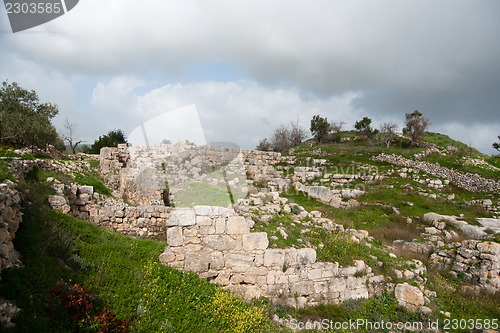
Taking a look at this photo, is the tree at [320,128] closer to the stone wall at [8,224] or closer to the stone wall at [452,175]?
the stone wall at [452,175]

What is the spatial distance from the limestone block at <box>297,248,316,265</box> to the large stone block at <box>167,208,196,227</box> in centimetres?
304

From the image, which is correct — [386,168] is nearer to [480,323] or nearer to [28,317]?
[480,323]

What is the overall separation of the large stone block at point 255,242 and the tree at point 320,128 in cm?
3529

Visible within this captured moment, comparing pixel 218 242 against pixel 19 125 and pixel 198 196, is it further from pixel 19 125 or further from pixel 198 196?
pixel 19 125

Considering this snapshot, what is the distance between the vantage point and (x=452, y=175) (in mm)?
19812

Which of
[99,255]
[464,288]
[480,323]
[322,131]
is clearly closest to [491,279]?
[464,288]

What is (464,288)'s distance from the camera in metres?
8.19

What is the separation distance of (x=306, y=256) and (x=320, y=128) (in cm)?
3658

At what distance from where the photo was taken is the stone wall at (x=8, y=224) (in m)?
3.66

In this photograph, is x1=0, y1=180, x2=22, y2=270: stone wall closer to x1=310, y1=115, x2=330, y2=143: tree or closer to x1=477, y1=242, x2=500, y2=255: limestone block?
x1=477, y1=242, x2=500, y2=255: limestone block

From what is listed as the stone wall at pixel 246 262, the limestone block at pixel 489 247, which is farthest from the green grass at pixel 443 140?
the stone wall at pixel 246 262

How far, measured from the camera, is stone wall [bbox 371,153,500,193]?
1812 centimetres

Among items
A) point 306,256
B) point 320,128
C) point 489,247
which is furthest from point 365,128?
point 306,256

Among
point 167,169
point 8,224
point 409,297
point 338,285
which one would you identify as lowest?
point 409,297
